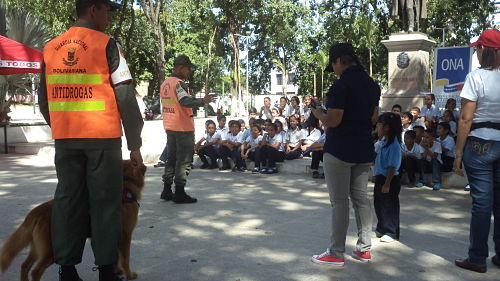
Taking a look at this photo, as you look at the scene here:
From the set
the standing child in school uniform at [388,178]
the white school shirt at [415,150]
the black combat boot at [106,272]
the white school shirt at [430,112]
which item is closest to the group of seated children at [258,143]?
the white school shirt at [415,150]

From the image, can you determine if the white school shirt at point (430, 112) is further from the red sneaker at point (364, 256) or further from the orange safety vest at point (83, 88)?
the orange safety vest at point (83, 88)

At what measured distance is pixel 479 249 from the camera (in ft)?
13.3

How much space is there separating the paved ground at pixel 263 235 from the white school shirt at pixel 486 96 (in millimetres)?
1159

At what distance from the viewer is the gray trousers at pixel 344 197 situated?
13.5 feet

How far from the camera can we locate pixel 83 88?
3.31m

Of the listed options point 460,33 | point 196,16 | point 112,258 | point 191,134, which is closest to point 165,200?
point 191,134

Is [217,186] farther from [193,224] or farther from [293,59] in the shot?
[293,59]

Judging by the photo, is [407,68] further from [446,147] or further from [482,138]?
[482,138]

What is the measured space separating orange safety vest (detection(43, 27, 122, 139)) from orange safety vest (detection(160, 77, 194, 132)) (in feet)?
11.4

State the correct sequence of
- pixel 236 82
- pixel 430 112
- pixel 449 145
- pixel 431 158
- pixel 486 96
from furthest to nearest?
pixel 236 82, pixel 430 112, pixel 449 145, pixel 431 158, pixel 486 96

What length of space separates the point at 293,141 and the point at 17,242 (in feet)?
26.2

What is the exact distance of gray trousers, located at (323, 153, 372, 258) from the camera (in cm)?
412

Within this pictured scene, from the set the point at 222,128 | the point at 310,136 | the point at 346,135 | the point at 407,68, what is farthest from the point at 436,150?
the point at 407,68

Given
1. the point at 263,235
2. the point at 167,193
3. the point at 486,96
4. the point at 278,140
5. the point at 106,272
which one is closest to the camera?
the point at 106,272
